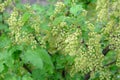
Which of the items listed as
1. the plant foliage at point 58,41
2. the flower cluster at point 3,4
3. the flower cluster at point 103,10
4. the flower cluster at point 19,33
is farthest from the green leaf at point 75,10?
the flower cluster at point 3,4

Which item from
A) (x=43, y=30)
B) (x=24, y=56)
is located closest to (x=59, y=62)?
(x=43, y=30)

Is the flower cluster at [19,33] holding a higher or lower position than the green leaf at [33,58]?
higher

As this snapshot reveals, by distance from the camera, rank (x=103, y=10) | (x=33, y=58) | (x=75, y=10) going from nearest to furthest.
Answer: (x=33, y=58), (x=75, y=10), (x=103, y=10)

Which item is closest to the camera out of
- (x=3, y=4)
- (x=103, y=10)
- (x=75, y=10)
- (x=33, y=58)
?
(x=33, y=58)

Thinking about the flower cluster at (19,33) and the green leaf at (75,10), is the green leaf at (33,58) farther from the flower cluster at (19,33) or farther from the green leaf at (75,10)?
the green leaf at (75,10)

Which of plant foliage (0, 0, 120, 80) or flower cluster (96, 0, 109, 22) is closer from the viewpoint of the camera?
plant foliage (0, 0, 120, 80)

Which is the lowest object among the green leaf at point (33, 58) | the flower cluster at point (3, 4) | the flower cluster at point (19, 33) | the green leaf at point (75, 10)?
the green leaf at point (33, 58)

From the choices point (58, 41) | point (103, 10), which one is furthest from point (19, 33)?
point (103, 10)

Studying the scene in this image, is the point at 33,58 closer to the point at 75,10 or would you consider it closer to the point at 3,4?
the point at 75,10

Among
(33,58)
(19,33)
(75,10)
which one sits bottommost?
(33,58)

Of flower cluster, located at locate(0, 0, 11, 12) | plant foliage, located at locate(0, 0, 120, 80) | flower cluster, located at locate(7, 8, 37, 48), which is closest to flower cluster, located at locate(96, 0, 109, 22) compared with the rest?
plant foliage, located at locate(0, 0, 120, 80)

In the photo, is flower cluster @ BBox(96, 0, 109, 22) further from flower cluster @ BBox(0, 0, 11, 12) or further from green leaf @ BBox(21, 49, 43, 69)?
flower cluster @ BBox(0, 0, 11, 12)

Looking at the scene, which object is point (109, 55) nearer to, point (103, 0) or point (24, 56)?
point (103, 0)

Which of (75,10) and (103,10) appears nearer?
(75,10)
